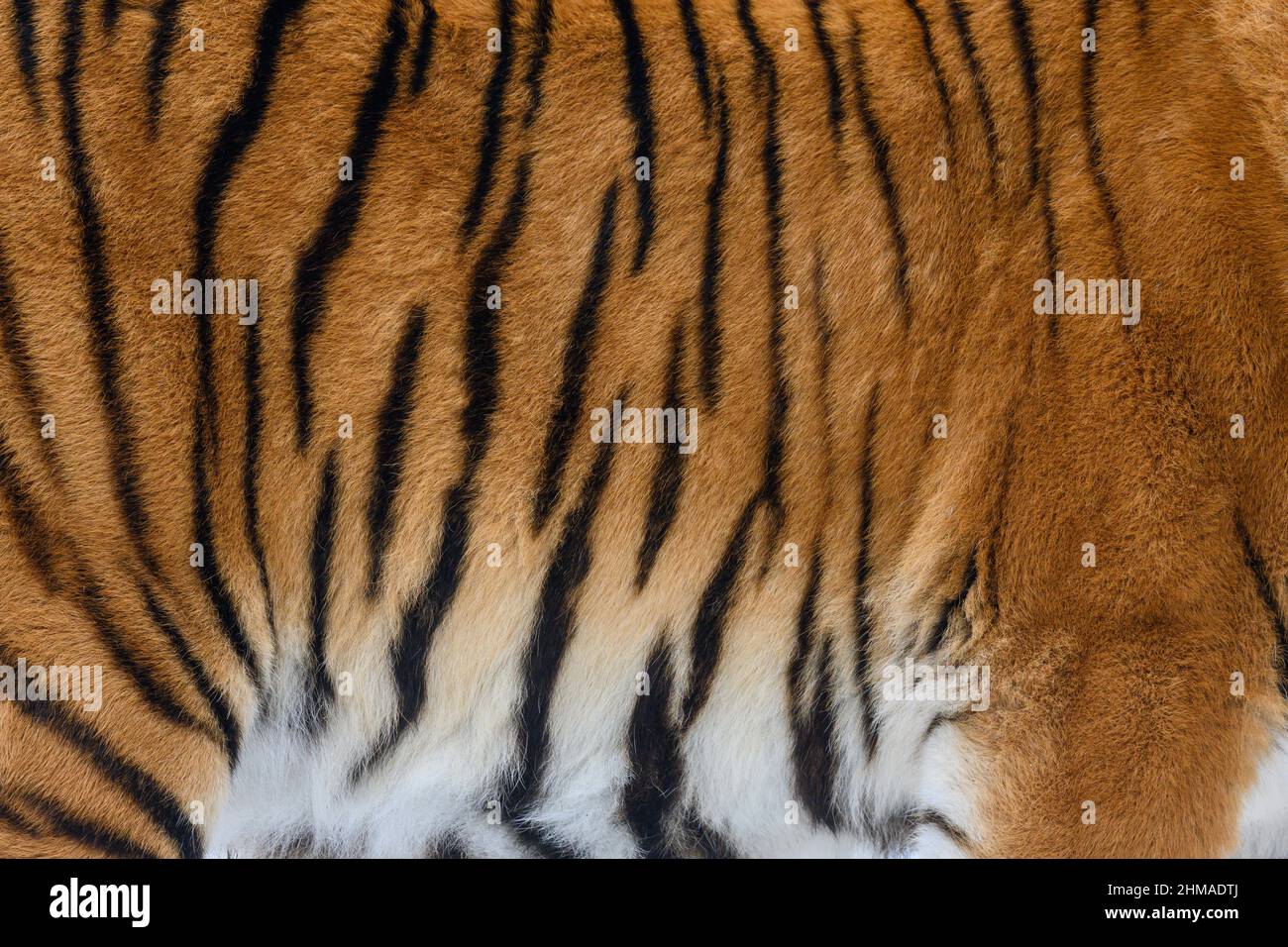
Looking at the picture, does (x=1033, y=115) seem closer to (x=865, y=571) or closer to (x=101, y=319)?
(x=865, y=571)

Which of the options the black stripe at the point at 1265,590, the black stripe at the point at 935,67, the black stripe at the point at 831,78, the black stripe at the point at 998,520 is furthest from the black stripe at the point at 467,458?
the black stripe at the point at 1265,590

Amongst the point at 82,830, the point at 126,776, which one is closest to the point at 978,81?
the point at 126,776

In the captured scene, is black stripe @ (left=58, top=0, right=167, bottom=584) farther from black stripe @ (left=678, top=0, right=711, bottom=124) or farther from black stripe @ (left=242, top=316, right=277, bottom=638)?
black stripe @ (left=678, top=0, right=711, bottom=124)

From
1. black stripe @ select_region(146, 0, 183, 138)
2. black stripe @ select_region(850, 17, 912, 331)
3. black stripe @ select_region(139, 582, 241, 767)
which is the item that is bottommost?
black stripe @ select_region(139, 582, 241, 767)

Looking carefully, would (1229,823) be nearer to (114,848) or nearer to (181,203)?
(114,848)

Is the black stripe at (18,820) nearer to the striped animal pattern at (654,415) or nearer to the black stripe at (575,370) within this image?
the striped animal pattern at (654,415)

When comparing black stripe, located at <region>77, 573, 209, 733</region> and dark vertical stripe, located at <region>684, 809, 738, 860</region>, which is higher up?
black stripe, located at <region>77, 573, 209, 733</region>

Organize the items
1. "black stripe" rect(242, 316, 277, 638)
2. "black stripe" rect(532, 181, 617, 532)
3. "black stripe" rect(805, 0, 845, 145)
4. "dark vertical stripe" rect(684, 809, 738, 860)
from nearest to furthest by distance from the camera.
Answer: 1. "black stripe" rect(242, 316, 277, 638)
2. "black stripe" rect(532, 181, 617, 532)
3. "black stripe" rect(805, 0, 845, 145)
4. "dark vertical stripe" rect(684, 809, 738, 860)

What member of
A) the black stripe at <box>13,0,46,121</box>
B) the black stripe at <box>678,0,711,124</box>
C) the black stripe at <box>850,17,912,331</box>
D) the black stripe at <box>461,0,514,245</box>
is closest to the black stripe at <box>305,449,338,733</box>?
the black stripe at <box>461,0,514,245</box>
